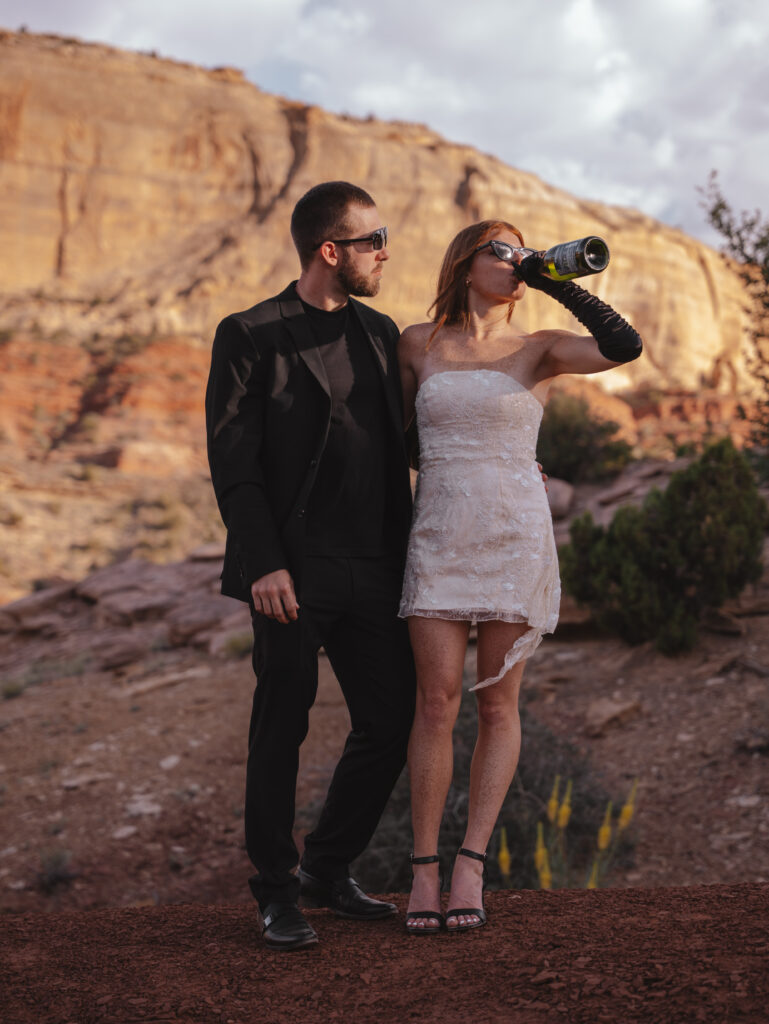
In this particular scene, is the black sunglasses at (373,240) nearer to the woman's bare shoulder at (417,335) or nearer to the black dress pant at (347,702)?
the woman's bare shoulder at (417,335)

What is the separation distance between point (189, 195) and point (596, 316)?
51266mm

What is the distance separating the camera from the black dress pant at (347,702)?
9.75 feet

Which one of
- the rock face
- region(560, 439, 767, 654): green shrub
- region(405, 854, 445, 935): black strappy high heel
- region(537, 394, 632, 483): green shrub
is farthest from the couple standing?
the rock face

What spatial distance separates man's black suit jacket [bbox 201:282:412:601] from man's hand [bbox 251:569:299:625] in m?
0.06

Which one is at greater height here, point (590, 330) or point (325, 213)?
point (325, 213)

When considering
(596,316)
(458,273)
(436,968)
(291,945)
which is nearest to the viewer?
(436,968)

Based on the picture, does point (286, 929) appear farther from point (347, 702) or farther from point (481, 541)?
point (481, 541)

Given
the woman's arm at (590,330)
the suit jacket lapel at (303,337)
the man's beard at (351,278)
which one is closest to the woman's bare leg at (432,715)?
the suit jacket lapel at (303,337)

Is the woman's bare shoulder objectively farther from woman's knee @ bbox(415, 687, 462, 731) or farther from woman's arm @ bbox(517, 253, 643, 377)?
woman's knee @ bbox(415, 687, 462, 731)

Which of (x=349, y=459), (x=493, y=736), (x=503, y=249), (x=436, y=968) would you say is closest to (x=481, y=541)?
(x=349, y=459)

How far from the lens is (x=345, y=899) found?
3.19 m

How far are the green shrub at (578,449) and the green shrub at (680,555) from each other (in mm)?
5523

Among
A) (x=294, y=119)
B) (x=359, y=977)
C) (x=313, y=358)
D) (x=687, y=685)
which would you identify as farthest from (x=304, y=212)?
(x=294, y=119)

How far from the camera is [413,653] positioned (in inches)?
123
